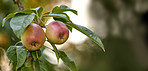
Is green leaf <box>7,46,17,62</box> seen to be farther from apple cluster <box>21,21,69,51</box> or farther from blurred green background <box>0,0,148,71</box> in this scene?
blurred green background <box>0,0,148,71</box>

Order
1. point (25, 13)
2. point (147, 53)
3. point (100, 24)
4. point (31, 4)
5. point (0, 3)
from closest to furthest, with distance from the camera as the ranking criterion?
point (25, 13), point (0, 3), point (31, 4), point (147, 53), point (100, 24)

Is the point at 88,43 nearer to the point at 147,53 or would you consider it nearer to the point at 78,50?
the point at 78,50

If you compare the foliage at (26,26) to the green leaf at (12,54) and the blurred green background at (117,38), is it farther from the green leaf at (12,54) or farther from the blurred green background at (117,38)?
the blurred green background at (117,38)

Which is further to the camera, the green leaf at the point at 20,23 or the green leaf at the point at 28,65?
the green leaf at the point at 28,65

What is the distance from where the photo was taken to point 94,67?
3.11m

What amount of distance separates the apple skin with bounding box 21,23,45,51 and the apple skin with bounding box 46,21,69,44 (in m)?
0.02

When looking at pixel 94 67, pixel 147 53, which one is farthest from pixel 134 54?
pixel 94 67

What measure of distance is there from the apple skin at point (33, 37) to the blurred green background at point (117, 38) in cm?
202

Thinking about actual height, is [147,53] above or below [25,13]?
below

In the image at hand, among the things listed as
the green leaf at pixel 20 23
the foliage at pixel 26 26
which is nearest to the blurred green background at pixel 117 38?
the foliage at pixel 26 26

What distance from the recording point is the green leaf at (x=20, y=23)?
56cm

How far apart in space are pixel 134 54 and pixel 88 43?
2.10 ft

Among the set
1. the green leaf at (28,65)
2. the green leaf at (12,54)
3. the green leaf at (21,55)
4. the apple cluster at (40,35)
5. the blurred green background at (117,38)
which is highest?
the apple cluster at (40,35)

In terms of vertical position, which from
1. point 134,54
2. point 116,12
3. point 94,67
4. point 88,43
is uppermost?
point 116,12
